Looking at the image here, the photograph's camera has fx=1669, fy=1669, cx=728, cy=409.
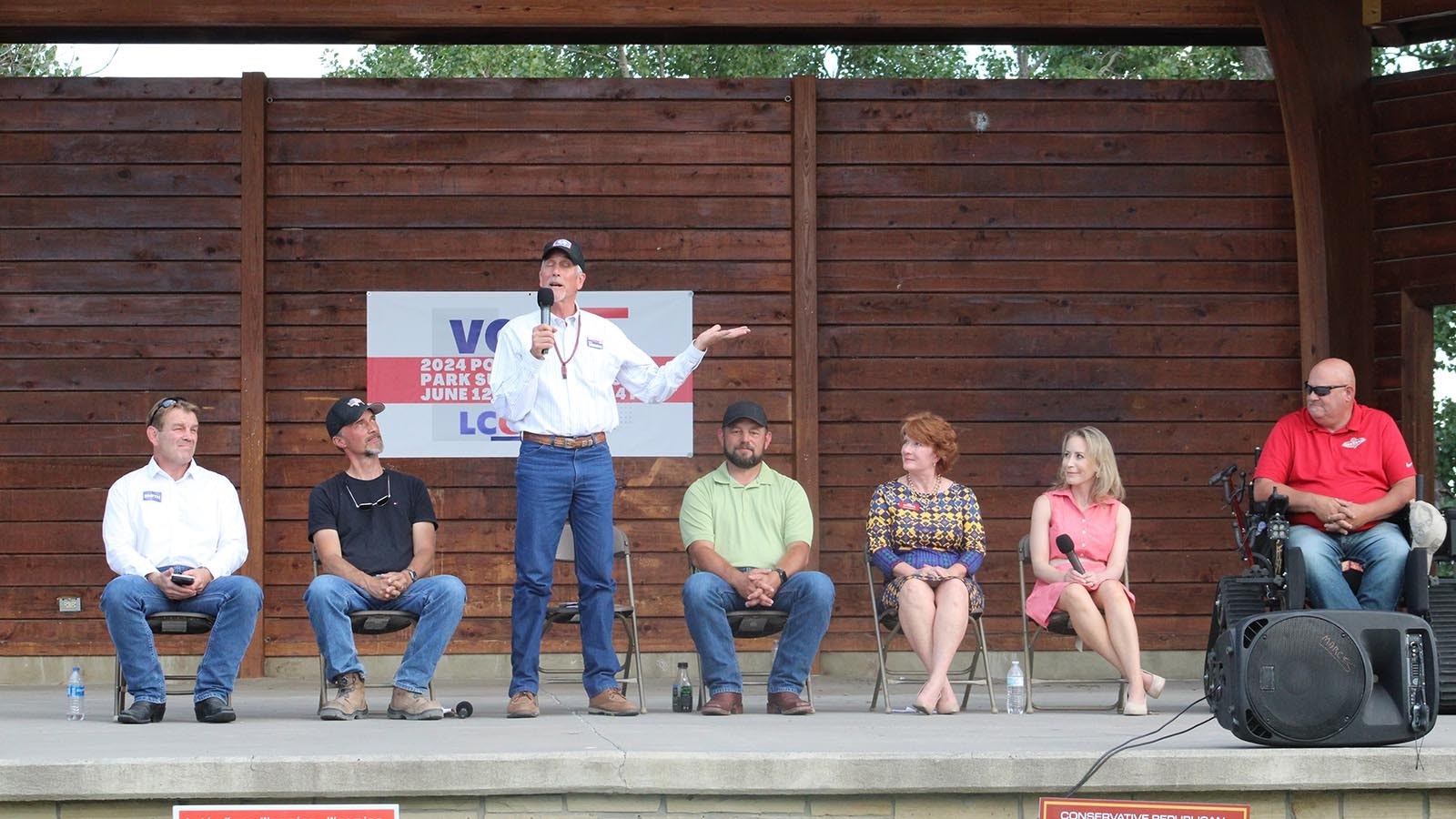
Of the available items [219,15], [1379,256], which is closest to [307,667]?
[219,15]

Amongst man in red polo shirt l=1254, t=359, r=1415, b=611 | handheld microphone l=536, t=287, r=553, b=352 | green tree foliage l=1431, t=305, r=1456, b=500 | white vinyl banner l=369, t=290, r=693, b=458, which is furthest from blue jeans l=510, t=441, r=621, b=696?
green tree foliage l=1431, t=305, r=1456, b=500

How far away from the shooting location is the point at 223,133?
771cm

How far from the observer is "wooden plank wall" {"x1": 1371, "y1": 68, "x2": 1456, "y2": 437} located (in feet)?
24.8

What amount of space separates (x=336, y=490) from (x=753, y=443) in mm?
1552

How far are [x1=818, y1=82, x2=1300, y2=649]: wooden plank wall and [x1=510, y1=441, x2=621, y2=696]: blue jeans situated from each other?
7.15ft

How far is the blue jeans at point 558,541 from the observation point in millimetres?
5715

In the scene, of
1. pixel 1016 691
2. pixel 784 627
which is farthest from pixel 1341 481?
pixel 784 627

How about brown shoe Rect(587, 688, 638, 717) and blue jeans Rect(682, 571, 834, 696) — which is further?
blue jeans Rect(682, 571, 834, 696)

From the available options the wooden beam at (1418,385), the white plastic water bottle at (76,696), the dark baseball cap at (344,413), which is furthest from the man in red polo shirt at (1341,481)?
the white plastic water bottle at (76,696)

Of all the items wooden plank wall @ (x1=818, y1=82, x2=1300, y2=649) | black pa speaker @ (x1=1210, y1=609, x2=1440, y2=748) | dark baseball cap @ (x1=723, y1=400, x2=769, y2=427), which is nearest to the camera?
black pa speaker @ (x1=1210, y1=609, x2=1440, y2=748)

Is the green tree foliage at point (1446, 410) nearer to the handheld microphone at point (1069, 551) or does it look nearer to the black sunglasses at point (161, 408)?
the handheld microphone at point (1069, 551)

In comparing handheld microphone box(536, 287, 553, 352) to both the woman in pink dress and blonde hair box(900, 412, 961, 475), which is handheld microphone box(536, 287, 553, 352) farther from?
the woman in pink dress

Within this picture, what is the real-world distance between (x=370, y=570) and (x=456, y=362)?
1.90 metres

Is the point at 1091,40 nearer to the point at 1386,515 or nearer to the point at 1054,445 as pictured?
the point at 1054,445
